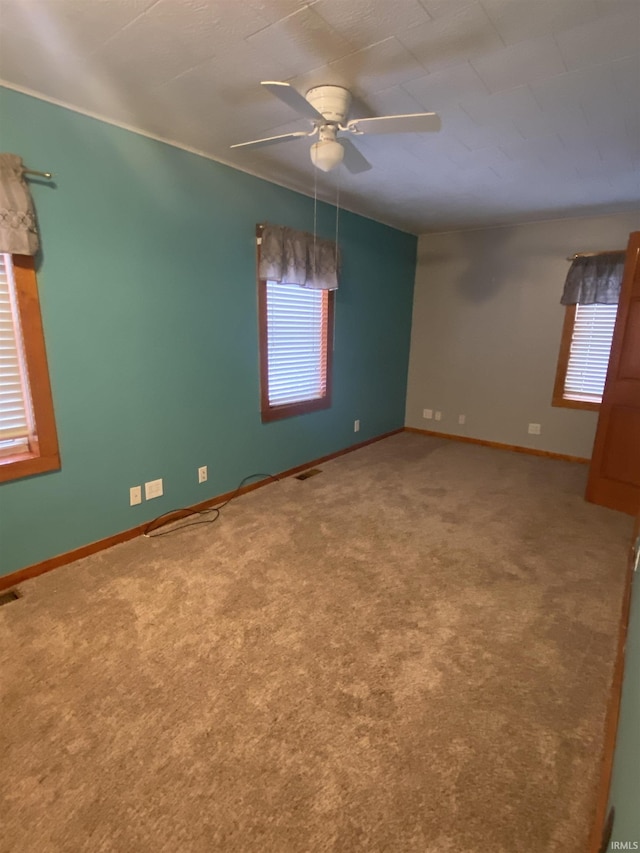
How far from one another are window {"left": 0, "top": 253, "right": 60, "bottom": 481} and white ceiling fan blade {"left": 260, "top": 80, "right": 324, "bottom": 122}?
4.70 feet

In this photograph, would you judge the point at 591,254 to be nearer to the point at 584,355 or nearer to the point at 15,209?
the point at 584,355

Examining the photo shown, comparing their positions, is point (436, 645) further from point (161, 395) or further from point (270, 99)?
point (270, 99)

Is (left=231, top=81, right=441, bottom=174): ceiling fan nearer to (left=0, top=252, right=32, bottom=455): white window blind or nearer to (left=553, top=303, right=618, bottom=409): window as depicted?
(left=0, top=252, right=32, bottom=455): white window blind

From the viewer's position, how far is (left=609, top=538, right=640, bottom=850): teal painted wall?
843 mm

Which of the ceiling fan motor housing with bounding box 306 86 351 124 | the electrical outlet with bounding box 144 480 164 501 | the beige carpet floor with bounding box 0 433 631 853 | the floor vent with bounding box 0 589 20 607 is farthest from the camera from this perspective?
the electrical outlet with bounding box 144 480 164 501

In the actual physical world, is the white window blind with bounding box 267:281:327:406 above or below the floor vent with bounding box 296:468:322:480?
above

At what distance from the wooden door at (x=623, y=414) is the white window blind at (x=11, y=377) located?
382 centimetres

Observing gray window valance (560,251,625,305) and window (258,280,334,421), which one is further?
gray window valance (560,251,625,305)

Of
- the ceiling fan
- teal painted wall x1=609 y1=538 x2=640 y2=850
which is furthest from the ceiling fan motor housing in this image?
teal painted wall x1=609 y1=538 x2=640 y2=850

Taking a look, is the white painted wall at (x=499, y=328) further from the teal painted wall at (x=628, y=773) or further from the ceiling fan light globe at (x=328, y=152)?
the teal painted wall at (x=628, y=773)

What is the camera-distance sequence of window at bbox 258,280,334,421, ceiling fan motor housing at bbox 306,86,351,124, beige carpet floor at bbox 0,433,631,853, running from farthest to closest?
window at bbox 258,280,334,421 < ceiling fan motor housing at bbox 306,86,351,124 < beige carpet floor at bbox 0,433,631,853

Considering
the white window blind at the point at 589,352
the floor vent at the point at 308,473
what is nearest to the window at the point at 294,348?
the floor vent at the point at 308,473

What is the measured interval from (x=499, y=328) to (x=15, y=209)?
443 centimetres

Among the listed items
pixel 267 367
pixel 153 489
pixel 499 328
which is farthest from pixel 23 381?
pixel 499 328
